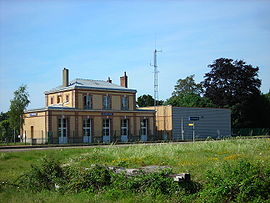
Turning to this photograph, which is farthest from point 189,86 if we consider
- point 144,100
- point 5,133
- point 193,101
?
point 5,133

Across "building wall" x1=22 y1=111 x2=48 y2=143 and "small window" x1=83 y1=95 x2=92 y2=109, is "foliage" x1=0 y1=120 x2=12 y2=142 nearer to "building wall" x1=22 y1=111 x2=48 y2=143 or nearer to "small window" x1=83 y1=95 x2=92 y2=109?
"building wall" x1=22 y1=111 x2=48 y2=143

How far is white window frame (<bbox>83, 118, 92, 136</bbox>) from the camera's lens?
54694 mm

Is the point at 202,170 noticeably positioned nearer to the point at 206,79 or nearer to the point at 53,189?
the point at 53,189

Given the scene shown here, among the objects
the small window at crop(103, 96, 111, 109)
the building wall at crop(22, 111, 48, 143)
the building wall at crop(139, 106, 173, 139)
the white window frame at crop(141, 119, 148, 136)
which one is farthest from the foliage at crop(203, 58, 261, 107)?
the building wall at crop(22, 111, 48, 143)

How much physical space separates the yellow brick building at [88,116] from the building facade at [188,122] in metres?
3.22

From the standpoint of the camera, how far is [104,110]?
5691 centimetres

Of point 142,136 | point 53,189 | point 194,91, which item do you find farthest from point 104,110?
point 194,91

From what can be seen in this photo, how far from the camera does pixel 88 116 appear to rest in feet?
181

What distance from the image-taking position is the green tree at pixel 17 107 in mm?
52188

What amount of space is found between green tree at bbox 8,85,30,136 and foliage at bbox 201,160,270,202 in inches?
1801

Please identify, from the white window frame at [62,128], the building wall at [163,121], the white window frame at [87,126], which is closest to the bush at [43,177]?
the white window frame at [62,128]

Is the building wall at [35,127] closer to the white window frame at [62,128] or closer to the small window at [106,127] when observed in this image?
the white window frame at [62,128]

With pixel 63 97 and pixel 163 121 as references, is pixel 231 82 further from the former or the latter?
pixel 63 97

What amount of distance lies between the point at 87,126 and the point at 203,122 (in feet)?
75.1
